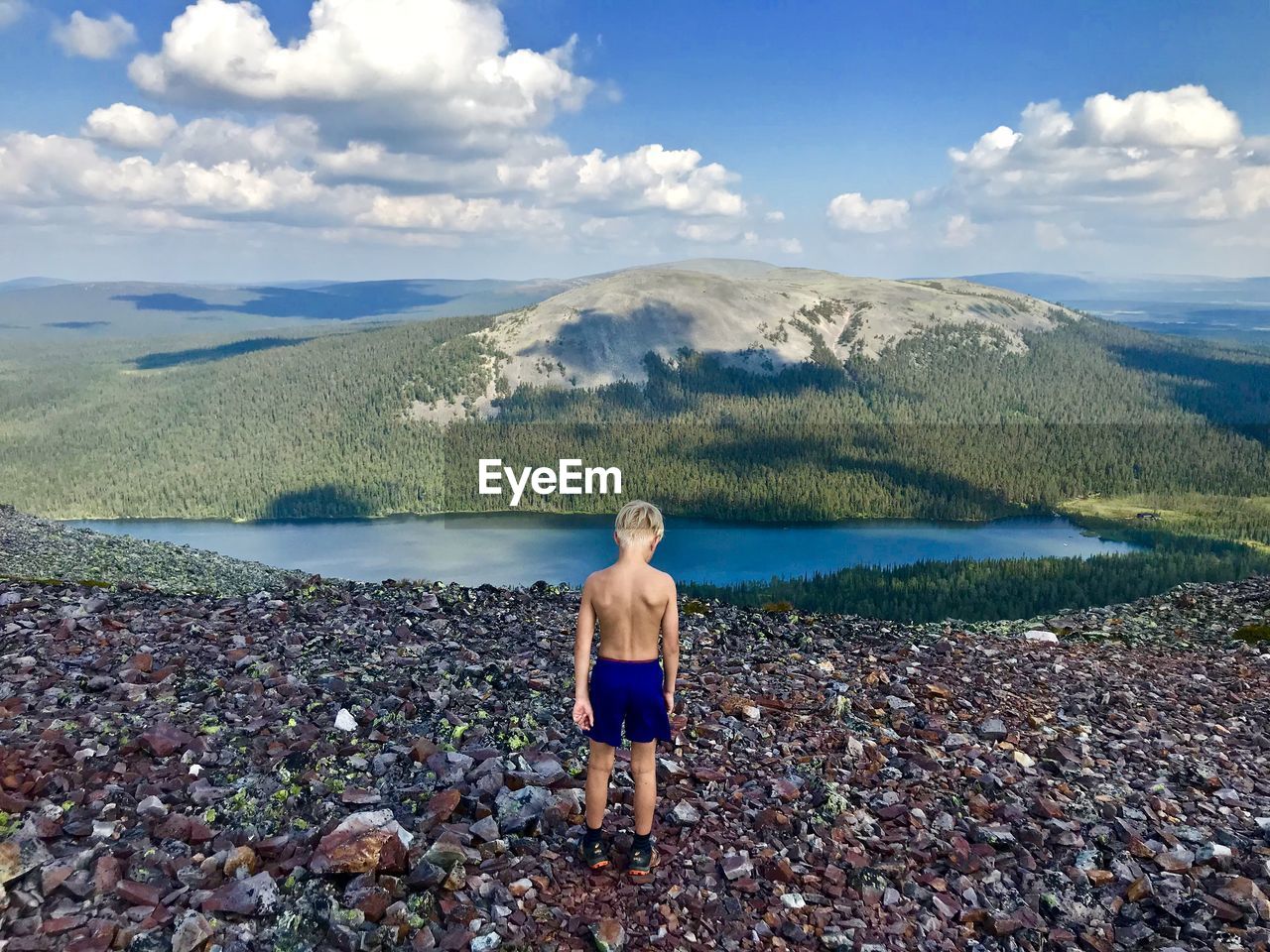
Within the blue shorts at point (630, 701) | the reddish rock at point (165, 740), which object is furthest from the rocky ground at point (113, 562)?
the blue shorts at point (630, 701)

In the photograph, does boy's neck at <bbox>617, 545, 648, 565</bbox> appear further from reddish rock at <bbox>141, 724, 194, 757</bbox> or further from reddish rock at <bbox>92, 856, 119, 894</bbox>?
reddish rock at <bbox>141, 724, 194, 757</bbox>

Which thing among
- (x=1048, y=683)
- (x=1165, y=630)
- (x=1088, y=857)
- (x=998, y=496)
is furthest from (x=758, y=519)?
(x=1088, y=857)

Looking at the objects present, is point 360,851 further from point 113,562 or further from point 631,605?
point 113,562

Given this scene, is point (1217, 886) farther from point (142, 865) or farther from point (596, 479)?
point (596, 479)

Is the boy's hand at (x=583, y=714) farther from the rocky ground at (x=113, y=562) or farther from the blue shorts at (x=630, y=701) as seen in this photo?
the rocky ground at (x=113, y=562)

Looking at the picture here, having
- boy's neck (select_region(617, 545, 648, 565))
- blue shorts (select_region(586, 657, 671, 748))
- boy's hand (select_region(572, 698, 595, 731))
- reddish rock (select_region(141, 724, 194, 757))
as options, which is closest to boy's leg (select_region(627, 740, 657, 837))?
blue shorts (select_region(586, 657, 671, 748))

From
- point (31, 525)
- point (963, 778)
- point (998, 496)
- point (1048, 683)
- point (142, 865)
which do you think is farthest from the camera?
point (998, 496)
